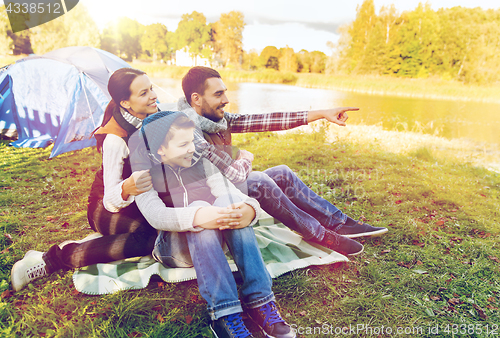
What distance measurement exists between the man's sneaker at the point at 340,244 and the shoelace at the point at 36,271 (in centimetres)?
224

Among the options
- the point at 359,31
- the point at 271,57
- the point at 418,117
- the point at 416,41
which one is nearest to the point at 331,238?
the point at 418,117

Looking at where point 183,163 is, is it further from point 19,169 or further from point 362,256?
point 19,169

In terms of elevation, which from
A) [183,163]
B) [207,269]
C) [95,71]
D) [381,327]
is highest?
[95,71]

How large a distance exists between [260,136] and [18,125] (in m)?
5.74

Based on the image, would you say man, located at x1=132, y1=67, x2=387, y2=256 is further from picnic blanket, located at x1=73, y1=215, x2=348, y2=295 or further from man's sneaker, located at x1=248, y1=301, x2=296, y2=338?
man's sneaker, located at x1=248, y1=301, x2=296, y2=338

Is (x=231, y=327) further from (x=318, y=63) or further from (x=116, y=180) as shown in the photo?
(x=318, y=63)

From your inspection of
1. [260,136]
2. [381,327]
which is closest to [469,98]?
[260,136]

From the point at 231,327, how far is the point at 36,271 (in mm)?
1607

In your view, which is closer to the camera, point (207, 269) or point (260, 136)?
point (207, 269)

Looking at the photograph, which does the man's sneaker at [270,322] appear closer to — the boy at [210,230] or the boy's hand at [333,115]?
the boy at [210,230]

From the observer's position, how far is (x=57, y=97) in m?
6.41

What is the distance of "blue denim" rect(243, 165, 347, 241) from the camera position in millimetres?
2396

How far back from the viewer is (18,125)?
681 cm

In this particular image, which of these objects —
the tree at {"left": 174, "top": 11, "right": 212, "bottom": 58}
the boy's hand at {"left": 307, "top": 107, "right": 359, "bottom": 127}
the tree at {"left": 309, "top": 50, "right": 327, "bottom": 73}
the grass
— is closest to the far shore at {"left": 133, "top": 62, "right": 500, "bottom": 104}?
the tree at {"left": 174, "top": 11, "right": 212, "bottom": 58}
